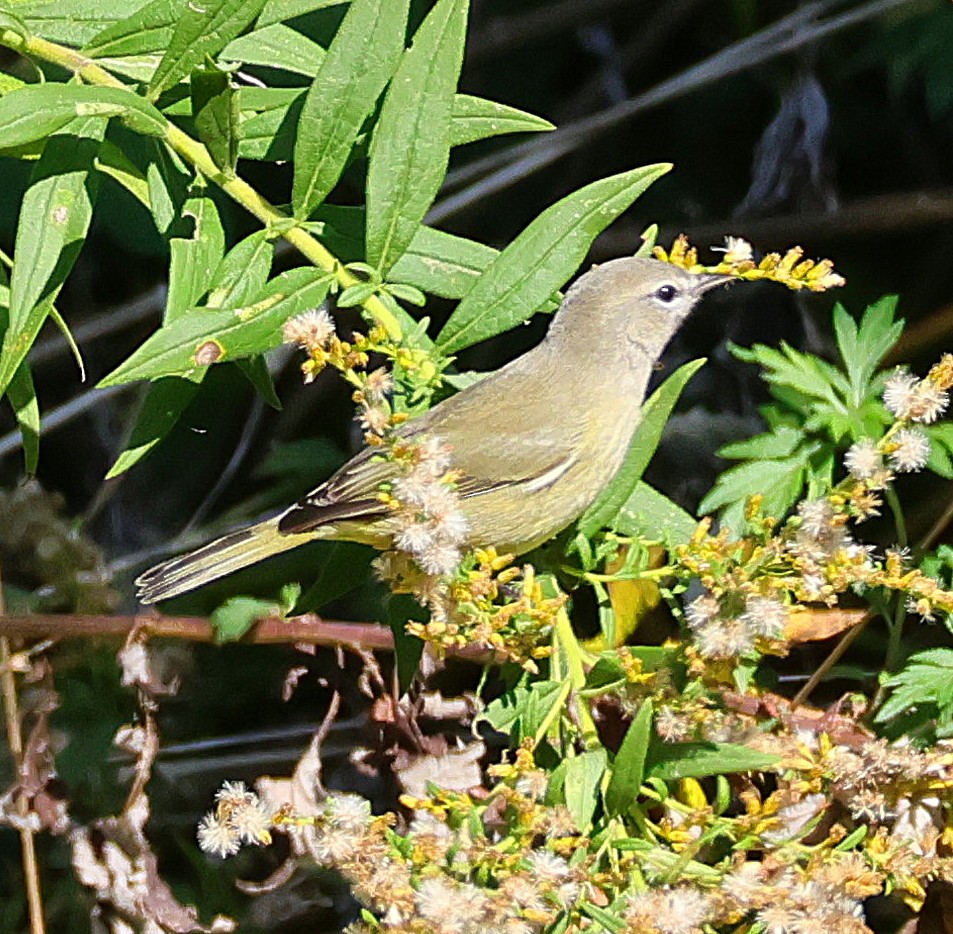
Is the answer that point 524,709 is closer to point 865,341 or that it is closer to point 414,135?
point 414,135

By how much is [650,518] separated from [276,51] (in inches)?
27.1

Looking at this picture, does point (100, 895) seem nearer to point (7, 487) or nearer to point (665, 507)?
point (665, 507)

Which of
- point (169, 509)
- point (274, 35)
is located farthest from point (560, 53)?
point (274, 35)

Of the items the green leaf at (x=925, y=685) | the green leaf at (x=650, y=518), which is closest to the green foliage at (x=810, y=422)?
the green leaf at (x=650, y=518)

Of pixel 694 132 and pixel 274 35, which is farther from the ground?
pixel 274 35

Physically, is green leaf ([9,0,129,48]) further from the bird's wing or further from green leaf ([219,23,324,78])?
the bird's wing

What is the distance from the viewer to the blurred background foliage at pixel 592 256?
2547 millimetres

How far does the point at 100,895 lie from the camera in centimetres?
194

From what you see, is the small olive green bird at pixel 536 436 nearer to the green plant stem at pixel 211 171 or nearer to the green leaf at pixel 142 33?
the green plant stem at pixel 211 171

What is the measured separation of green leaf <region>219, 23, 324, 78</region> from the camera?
1.67m

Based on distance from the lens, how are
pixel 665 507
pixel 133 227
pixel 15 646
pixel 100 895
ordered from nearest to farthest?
1. pixel 665 507
2. pixel 100 895
3. pixel 15 646
4. pixel 133 227

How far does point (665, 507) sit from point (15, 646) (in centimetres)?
99

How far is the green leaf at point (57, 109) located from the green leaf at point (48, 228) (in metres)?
0.06

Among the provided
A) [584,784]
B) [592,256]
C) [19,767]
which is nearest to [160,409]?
[584,784]
